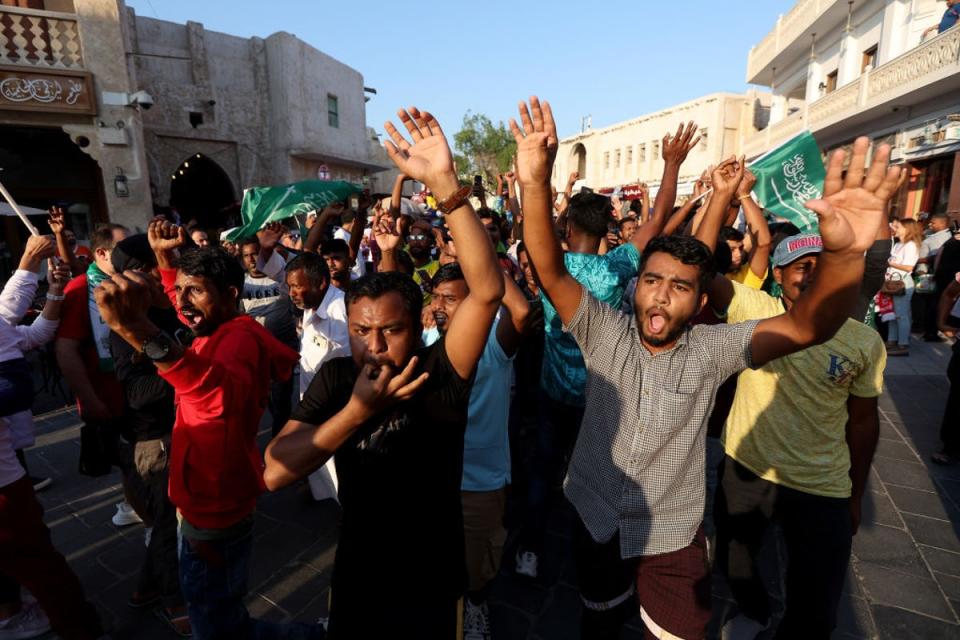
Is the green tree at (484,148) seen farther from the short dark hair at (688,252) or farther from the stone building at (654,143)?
the short dark hair at (688,252)

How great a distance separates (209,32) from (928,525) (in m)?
20.4

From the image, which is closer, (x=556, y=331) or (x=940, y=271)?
(x=556, y=331)

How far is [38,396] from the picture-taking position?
6750 millimetres

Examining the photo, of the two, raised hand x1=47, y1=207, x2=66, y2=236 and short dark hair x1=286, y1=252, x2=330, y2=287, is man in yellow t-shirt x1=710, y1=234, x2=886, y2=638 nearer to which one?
short dark hair x1=286, y1=252, x2=330, y2=287

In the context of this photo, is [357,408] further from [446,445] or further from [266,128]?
[266,128]

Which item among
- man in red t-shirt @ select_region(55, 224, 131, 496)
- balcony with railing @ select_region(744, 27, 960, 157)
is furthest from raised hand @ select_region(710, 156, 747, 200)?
balcony with railing @ select_region(744, 27, 960, 157)

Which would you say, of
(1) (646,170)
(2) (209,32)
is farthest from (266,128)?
(1) (646,170)

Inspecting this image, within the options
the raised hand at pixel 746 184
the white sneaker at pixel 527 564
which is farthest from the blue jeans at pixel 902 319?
the white sneaker at pixel 527 564

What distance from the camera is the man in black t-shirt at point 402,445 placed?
1.50 metres

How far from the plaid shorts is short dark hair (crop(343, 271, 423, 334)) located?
3.83 feet

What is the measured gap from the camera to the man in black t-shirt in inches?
59.2

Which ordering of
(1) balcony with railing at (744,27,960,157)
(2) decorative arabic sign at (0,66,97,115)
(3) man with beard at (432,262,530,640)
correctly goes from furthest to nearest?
1. (1) balcony with railing at (744,27,960,157)
2. (2) decorative arabic sign at (0,66,97,115)
3. (3) man with beard at (432,262,530,640)

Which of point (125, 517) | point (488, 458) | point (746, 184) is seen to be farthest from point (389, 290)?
point (125, 517)

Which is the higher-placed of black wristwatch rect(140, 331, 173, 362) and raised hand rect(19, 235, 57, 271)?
raised hand rect(19, 235, 57, 271)
